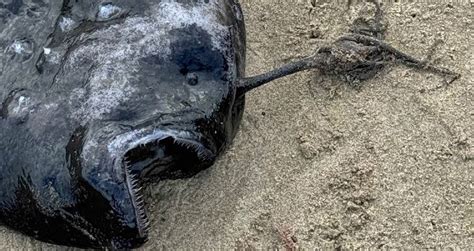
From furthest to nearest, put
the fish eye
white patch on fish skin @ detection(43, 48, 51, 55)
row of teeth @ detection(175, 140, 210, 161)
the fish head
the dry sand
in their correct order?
1. the dry sand
2. white patch on fish skin @ detection(43, 48, 51, 55)
3. the fish eye
4. row of teeth @ detection(175, 140, 210, 161)
5. the fish head

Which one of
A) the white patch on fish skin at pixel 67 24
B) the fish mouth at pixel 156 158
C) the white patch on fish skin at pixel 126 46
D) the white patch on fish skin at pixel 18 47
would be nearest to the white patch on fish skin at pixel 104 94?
the white patch on fish skin at pixel 126 46

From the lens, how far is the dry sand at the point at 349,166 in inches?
129

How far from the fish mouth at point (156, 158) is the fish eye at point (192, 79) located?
0.67 ft

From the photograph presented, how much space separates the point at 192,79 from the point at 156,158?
331 mm

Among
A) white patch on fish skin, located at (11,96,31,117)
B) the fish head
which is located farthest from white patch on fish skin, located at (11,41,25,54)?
the fish head

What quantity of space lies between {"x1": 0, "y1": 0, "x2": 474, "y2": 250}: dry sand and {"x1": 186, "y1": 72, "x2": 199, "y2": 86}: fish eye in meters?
0.63

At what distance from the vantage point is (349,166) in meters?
3.38

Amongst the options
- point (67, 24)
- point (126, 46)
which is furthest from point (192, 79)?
point (67, 24)

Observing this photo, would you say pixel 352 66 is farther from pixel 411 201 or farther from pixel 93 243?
pixel 93 243

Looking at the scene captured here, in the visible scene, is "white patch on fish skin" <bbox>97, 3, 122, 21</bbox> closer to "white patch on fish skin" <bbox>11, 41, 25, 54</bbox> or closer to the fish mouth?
"white patch on fish skin" <bbox>11, 41, 25, 54</bbox>

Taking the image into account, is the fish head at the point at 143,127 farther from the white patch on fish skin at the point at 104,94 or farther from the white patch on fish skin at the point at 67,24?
the white patch on fish skin at the point at 67,24

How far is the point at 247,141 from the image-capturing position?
3.52 metres

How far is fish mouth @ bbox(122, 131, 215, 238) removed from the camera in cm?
270

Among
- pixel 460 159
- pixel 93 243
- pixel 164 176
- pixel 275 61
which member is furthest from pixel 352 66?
pixel 93 243
